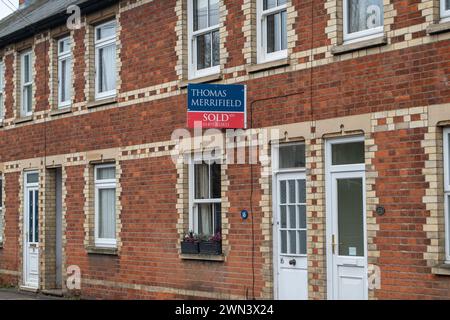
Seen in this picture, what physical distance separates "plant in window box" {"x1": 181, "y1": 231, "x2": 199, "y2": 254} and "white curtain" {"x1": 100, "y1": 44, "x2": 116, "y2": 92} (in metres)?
4.03

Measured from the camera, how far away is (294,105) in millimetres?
12602

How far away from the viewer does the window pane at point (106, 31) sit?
17.3m

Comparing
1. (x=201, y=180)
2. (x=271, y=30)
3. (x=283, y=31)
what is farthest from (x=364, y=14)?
(x=201, y=180)

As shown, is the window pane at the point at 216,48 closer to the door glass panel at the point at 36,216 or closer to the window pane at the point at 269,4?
the window pane at the point at 269,4

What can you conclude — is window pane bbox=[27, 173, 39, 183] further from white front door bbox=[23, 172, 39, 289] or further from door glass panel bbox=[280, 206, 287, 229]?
door glass panel bbox=[280, 206, 287, 229]

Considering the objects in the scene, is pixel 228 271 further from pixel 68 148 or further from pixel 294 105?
pixel 68 148

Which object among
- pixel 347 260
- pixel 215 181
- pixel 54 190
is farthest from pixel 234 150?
pixel 54 190

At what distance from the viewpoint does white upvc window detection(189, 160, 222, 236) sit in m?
14.4

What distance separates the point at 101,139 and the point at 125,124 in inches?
38.4

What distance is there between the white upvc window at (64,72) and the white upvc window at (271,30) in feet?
21.0

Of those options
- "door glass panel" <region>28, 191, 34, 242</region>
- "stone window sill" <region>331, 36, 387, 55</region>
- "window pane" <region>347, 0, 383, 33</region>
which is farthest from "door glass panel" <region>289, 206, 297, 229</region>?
"door glass panel" <region>28, 191, 34, 242</region>

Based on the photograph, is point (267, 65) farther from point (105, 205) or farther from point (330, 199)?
point (105, 205)

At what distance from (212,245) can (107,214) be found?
397 centimetres

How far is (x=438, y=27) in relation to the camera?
10.4 metres
